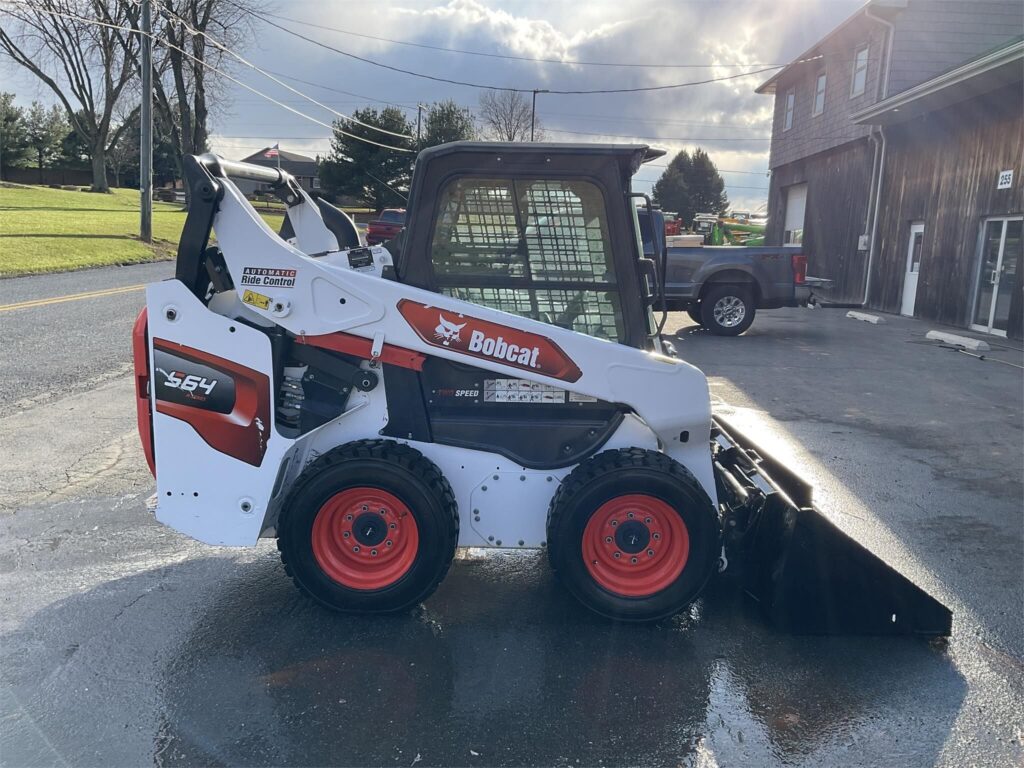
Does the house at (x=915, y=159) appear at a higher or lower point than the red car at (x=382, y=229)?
higher

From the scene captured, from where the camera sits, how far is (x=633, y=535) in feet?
12.4

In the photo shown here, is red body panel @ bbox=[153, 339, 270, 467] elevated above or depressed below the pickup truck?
below

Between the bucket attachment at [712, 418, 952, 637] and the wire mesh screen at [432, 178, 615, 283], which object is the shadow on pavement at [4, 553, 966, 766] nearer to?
the bucket attachment at [712, 418, 952, 637]

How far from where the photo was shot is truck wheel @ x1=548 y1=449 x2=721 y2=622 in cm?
369

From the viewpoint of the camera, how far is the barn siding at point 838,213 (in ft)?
68.9

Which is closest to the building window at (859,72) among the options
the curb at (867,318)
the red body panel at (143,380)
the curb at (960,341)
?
the curb at (867,318)

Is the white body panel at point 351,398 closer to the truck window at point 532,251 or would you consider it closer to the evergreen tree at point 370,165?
the truck window at point 532,251

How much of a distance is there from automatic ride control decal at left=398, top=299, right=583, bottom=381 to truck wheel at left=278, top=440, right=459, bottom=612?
56 cm

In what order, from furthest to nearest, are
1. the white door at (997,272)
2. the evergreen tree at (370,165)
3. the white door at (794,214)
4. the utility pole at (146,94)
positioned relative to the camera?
the evergreen tree at (370,165), the white door at (794,214), the utility pole at (146,94), the white door at (997,272)

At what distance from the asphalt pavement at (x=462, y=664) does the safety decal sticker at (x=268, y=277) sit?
1.58 m

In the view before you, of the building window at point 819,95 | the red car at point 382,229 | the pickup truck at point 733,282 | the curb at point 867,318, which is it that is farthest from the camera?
the red car at point 382,229

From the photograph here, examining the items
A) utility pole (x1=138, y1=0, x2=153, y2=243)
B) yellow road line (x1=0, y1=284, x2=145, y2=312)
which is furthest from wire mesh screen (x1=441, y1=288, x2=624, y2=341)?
utility pole (x1=138, y1=0, x2=153, y2=243)

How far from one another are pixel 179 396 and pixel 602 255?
6.91ft

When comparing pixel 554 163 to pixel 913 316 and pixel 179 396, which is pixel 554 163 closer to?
pixel 179 396
